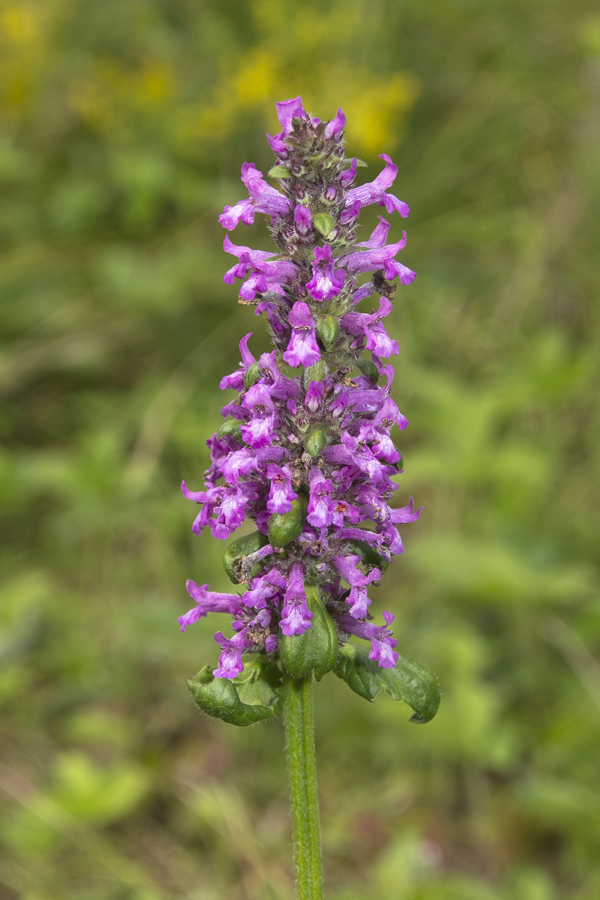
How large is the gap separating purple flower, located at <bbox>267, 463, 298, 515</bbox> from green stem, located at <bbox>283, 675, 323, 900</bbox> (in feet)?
1.50

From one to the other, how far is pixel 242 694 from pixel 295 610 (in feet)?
1.03

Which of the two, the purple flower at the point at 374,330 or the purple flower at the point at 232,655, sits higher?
the purple flower at the point at 374,330

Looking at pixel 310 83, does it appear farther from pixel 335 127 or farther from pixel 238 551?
pixel 238 551

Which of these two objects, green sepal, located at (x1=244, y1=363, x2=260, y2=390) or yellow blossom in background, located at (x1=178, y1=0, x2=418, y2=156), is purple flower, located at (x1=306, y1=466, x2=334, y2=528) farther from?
yellow blossom in background, located at (x1=178, y1=0, x2=418, y2=156)

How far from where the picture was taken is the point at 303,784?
6.86 feet

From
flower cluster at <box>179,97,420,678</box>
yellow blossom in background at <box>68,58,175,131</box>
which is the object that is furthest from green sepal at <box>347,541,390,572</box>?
yellow blossom in background at <box>68,58,175,131</box>

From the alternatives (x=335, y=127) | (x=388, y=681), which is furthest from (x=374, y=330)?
(x=388, y=681)

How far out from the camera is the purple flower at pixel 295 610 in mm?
1903

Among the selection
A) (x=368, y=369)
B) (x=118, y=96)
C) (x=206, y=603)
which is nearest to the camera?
(x=368, y=369)

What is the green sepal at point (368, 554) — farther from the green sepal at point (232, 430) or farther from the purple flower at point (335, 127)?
the purple flower at point (335, 127)

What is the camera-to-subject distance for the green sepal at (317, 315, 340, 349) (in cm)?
193

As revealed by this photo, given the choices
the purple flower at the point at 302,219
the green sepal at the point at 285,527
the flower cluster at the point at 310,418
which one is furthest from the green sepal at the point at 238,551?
the purple flower at the point at 302,219

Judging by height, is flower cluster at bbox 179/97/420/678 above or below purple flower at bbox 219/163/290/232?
below

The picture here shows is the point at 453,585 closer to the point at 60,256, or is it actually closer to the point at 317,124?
the point at 317,124
